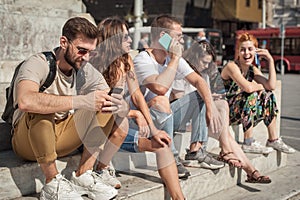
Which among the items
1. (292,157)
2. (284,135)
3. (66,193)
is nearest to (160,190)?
(66,193)

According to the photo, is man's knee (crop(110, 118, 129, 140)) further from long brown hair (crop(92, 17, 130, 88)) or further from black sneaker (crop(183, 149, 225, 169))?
black sneaker (crop(183, 149, 225, 169))

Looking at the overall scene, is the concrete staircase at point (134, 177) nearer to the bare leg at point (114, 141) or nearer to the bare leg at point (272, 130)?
the bare leg at point (114, 141)

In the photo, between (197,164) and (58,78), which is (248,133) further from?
(58,78)

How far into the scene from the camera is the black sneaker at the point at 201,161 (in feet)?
13.2

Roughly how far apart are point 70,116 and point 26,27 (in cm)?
262

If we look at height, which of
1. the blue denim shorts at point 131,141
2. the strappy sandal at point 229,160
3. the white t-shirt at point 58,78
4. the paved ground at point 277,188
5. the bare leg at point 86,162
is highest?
the white t-shirt at point 58,78

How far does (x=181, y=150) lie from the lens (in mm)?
4352

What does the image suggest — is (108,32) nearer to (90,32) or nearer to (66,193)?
(90,32)

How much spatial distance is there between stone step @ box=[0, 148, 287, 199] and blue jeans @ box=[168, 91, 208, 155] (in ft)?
1.07

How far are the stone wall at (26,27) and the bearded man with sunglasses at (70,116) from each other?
2052mm

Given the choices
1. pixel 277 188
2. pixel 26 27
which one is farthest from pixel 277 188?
pixel 26 27

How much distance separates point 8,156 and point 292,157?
3.49m

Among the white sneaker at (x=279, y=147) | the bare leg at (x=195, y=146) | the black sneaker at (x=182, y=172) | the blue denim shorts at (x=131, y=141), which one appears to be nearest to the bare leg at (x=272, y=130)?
the white sneaker at (x=279, y=147)

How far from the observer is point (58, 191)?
2.87 meters
